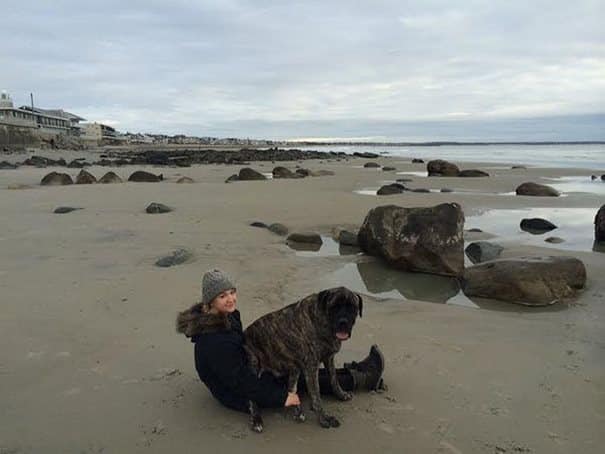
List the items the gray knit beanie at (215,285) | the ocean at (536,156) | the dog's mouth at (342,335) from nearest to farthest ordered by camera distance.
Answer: the dog's mouth at (342,335) < the gray knit beanie at (215,285) < the ocean at (536,156)

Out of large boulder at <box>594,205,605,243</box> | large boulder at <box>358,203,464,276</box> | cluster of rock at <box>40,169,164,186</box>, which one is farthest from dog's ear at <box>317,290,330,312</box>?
cluster of rock at <box>40,169,164,186</box>

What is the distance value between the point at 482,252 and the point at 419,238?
50.9 inches

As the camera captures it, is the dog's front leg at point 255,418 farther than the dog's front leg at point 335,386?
No

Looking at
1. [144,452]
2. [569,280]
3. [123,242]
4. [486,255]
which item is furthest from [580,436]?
[123,242]

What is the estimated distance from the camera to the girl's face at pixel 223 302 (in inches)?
160

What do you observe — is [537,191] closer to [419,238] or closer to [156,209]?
[419,238]

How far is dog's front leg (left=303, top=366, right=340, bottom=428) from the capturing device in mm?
3955

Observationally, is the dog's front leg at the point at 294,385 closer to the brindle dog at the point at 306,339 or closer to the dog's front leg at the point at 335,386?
the brindle dog at the point at 306,339

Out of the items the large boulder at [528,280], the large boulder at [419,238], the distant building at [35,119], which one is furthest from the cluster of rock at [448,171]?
the distant building at [35,119]

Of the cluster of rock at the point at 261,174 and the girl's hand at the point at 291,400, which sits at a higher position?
the girl's hand at the point at 291,400

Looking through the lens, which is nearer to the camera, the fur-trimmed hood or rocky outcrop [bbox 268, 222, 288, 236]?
the fur-trimmed hood

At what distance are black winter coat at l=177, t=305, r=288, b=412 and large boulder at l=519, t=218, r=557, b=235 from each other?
9648mm

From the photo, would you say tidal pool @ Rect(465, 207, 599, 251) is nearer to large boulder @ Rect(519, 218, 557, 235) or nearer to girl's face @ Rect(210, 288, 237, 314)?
large boulder @ Rect(519, 218, 557, 235)

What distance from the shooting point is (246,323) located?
242 inches
